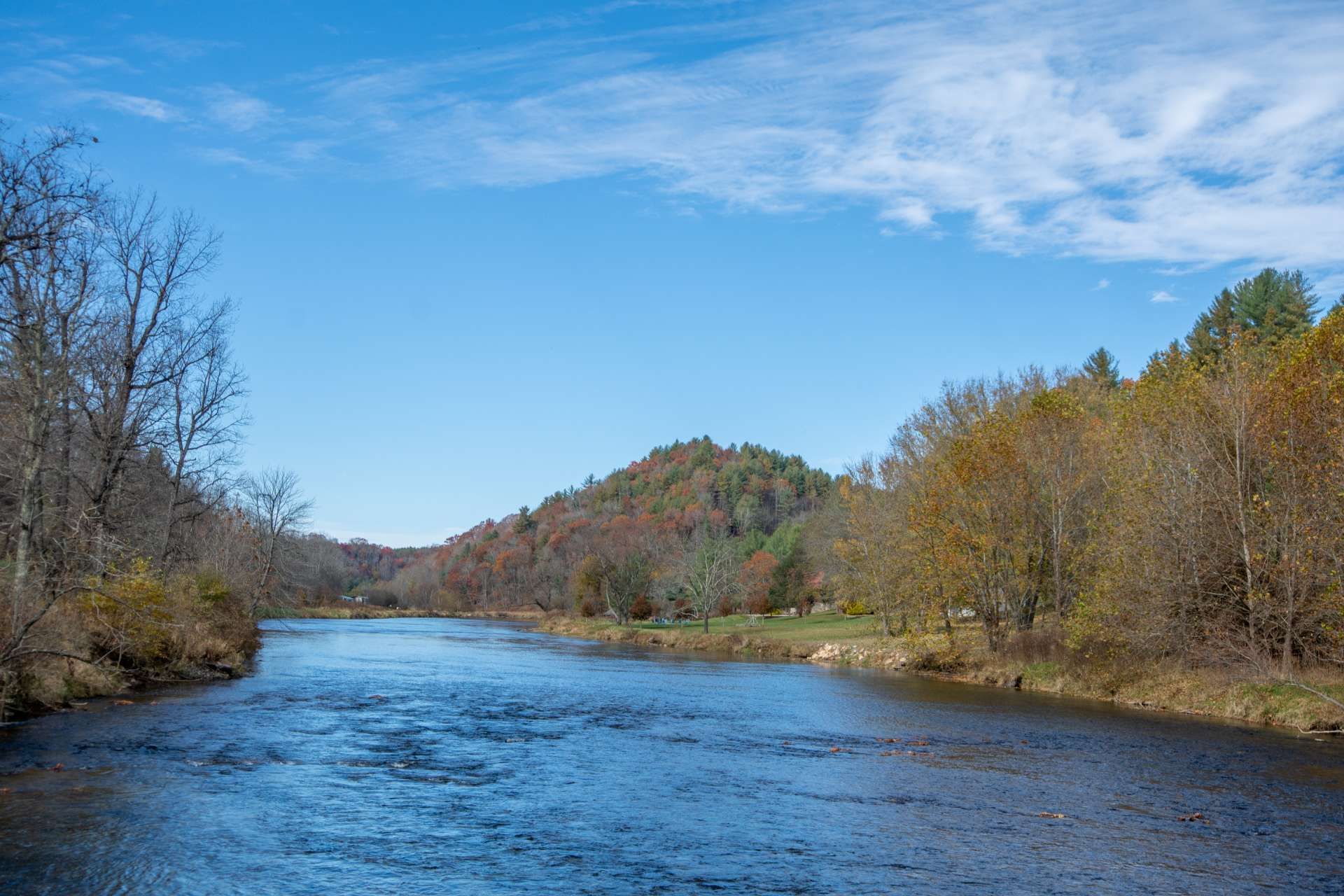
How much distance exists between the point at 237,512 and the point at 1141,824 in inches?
2643

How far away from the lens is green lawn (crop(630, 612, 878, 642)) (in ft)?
201

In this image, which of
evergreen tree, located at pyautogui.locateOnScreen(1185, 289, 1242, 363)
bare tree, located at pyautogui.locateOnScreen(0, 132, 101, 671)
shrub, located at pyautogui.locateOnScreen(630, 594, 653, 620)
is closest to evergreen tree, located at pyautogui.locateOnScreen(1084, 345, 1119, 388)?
evergreen tree, located at pyautogui.locateOnScreen(1185, 289, 1242, 363)

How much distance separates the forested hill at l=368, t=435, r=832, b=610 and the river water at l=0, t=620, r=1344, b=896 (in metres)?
64.5

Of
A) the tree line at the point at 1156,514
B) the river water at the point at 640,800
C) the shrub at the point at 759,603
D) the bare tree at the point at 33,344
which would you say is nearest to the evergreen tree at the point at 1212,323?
the tree line at the point at 1156,514

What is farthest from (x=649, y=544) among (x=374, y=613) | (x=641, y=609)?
(x=374, y=613)

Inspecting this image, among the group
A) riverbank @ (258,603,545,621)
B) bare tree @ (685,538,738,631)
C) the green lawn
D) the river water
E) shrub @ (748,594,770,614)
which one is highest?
bare tree @ (685,538,738,631)

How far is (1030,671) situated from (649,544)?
251 feet

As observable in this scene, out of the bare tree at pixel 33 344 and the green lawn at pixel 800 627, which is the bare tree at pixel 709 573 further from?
the bare tree at pixel 33 344

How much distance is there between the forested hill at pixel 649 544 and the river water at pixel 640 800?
64525 millimetres

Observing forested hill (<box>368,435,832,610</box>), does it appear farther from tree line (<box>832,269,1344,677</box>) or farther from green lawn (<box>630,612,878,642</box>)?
tree line (<box>832,269,1344,677</box>)

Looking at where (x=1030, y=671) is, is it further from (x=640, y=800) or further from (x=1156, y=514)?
(x=640, y=800)

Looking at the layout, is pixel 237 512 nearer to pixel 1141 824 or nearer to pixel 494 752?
pixel 494 752

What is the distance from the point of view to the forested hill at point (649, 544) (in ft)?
324

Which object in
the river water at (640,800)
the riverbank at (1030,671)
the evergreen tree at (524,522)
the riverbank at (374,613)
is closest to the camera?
the river water at (640,800)
